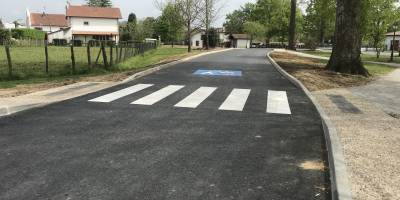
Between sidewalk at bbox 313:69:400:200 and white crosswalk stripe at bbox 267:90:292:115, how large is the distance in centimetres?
89

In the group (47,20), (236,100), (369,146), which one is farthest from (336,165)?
(47,20)

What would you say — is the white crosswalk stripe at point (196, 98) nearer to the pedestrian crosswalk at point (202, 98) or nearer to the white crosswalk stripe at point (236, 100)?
the pedestrian crosswalk at point (202, 98)

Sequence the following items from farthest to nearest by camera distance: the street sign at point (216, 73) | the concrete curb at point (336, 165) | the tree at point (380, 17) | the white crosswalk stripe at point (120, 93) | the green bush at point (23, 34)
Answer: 1. the green bush at point (23, 34)
2. the tree at point (380, 17)
3. the street sign at point (216, 73)
4. the white crosswalk stripe at point (120, 93)
5. the concrete curb at point (336, 165)

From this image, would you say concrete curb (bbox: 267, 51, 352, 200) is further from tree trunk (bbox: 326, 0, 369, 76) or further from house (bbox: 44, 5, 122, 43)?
house (bbox: 44, 5, 122, 43)

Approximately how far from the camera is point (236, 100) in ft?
36.1

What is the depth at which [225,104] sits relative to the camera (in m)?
10.4

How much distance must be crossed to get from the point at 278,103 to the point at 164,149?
16.4ft

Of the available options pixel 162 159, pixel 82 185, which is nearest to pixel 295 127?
pixel 162 159

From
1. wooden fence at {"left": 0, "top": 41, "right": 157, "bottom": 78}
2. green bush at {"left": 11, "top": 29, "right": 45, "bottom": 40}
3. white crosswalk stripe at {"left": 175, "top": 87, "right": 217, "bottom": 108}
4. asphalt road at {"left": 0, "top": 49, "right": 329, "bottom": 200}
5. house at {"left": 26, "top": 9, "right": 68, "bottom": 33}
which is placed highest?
house at {"left": 26, "top": 9, "right": 68, "bottom": 33}

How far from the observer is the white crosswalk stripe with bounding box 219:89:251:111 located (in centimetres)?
996

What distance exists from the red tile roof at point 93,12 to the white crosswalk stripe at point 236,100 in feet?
246

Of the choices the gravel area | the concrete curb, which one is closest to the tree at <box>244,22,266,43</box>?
the gravel area

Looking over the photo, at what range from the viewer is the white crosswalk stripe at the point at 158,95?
34.1 feet

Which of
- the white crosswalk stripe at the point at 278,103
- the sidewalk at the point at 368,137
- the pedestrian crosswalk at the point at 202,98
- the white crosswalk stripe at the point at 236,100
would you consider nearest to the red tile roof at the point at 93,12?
the pedestrian crosswalk at the point at 202,98
